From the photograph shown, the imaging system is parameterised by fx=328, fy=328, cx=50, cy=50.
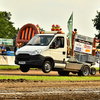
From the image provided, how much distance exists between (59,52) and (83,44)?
82.1 inches

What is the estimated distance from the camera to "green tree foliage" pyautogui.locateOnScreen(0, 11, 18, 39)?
102963mm

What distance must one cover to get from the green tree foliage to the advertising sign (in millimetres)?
82439

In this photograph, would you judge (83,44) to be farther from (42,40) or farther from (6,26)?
(6,26)

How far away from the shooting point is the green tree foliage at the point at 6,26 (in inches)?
4054

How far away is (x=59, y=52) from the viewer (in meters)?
18.7

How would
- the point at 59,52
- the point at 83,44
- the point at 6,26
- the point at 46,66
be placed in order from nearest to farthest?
1. the point at 46,66
2. the point at 59,52
3. the point at 83,44
4. the point at 6,26

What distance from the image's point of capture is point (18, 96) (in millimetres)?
8758

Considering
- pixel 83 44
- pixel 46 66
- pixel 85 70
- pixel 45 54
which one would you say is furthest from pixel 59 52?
pixel 85 70

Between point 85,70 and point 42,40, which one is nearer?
point 42,40

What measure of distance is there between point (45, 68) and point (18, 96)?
936 centimetres

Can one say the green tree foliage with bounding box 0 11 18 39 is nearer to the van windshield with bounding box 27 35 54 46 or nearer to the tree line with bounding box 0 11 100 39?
the tree line with bounding box 0 11 100 39

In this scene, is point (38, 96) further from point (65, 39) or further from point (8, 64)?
point (8, 64)

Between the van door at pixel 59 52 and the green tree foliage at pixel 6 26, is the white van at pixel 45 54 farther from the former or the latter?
the green tree foliage at pixel 6 26

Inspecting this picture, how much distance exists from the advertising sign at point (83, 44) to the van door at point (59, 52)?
133 centimetres
